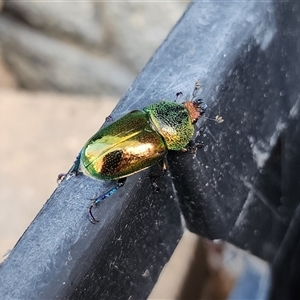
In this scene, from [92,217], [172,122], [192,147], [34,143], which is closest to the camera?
[92,217]

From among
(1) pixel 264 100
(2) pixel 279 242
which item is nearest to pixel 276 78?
(1) pixel 264 100

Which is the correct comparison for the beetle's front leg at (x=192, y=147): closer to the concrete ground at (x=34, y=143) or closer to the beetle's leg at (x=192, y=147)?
the beetle's leg at (x=192, y=147)

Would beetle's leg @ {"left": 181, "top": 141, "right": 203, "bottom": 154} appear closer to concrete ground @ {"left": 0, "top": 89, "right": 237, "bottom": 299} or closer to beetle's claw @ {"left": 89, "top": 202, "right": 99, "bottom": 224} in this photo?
beetle's claw @ {"left": 89, "top": 202, "right": 99, "bottom": 224}

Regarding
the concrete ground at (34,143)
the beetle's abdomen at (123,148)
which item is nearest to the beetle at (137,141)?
the beetle's abdomen at (123,148)

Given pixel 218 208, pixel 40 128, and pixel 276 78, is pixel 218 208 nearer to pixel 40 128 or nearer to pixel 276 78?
pixel 276 78

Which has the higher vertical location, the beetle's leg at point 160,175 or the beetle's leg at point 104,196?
the beetle's leg at point 104,196

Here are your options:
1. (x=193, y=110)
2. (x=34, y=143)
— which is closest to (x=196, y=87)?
(x=193, y=110)

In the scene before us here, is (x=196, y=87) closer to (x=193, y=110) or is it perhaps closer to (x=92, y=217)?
(x=193, y=110)
